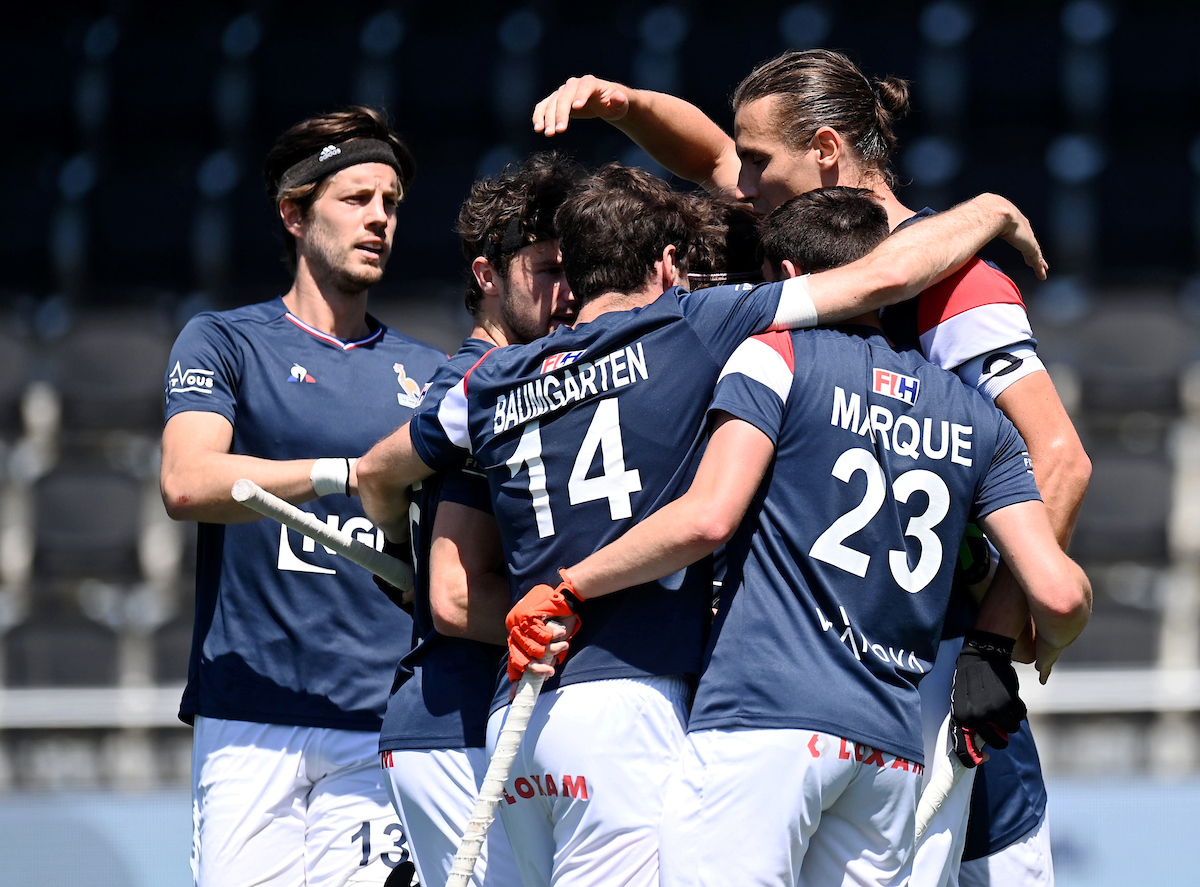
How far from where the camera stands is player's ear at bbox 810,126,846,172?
3020 mm

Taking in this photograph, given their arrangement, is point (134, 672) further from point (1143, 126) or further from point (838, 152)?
point (1143, 126)

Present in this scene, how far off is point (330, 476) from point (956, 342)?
138 centimetres

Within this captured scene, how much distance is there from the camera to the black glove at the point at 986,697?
2.55 meters

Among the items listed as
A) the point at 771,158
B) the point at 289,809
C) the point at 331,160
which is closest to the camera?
the point at 771,158

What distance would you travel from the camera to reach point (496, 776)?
236 cm

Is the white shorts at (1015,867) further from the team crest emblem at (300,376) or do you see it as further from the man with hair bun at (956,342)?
the team crest emblem at (300,376)

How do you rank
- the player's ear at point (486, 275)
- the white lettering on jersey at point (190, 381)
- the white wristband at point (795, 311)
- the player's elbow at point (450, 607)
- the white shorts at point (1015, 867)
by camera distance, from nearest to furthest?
1. the white wristband at point (795, 311)
2. the player's elbow at point (450, 607)
3. the white shorts at point (1015, 867)
4. the player's ear at point (486, 275)
5. the white lettering on jersey at point (190, 381)

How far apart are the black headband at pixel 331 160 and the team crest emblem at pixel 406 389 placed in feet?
1.96

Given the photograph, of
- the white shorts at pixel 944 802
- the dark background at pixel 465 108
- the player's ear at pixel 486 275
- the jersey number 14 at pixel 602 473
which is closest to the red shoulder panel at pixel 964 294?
the white shorts at pixel 944 802

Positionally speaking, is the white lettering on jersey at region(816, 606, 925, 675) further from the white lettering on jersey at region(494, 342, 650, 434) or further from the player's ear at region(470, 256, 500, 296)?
the player's ear at region(470, 256, 500, 296)

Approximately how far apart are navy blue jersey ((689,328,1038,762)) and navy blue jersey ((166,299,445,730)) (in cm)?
134

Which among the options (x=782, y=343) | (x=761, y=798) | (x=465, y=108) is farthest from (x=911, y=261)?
(x=465, y=108)

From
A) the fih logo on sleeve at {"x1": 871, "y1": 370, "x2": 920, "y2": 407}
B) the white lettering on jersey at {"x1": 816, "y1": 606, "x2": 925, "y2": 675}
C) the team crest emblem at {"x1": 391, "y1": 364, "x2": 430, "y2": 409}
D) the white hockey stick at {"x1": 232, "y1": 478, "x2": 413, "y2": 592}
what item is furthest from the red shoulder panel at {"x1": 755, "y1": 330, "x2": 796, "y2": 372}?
the team crest emblem at {"x1": 391, "y1": 364, "x2": 430, "y2": 409}

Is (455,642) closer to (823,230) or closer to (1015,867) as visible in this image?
(823,230)
